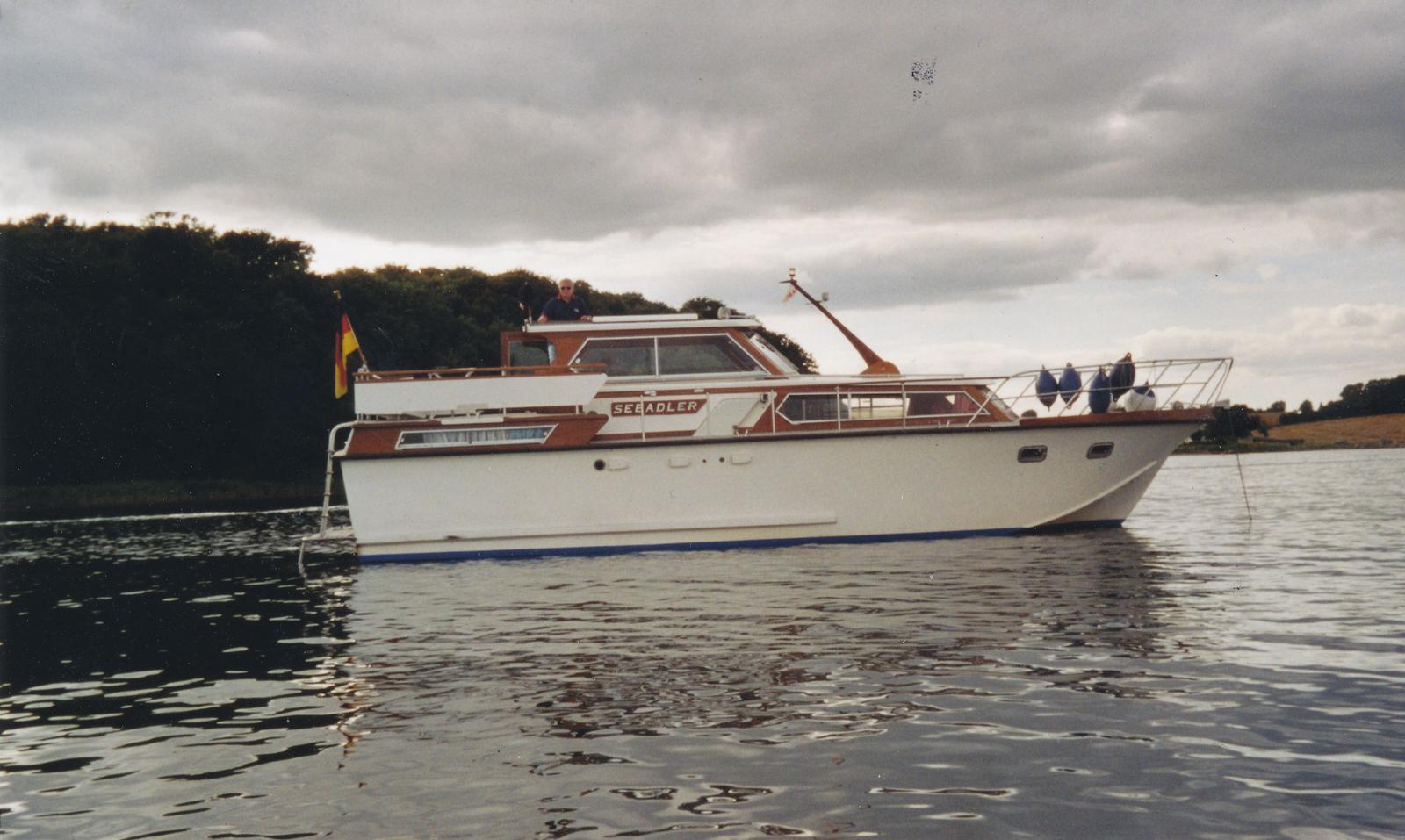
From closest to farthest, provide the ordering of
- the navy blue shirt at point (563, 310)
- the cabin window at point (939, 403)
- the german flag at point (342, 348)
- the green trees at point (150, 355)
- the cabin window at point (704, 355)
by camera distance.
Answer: the german flag at point (342, 348)
the cabin window at point (939, 403)
the cabin window at point (704, 355)
the navy blue shirt at point (563, 310)
the green trees at point (150, 355)

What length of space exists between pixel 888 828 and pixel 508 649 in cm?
497

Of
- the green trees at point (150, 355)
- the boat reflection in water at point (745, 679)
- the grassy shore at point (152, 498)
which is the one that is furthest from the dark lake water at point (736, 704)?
the green trees at point (150, 355)

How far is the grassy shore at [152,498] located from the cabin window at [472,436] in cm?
2216

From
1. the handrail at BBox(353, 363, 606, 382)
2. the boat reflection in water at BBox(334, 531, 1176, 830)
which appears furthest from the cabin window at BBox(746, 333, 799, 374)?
the boat reflection in water at BBox(334, 531, 1176, 830)

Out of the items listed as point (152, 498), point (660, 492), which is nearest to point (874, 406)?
point (660, 492)

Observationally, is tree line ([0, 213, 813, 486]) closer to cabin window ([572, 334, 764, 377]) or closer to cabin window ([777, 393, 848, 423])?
cabin window ([572, 334, 764, 377])

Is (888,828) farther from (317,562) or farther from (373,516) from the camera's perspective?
(317,562)

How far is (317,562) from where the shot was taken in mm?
17875

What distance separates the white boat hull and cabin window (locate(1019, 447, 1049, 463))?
14 centimetres

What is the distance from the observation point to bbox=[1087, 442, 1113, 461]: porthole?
674 inches

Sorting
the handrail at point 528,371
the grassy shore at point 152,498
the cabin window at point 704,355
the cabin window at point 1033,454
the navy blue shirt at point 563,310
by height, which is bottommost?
the grassy shore at point 152,498

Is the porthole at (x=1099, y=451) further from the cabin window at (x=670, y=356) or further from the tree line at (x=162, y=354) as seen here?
the tree line at (x=162, y=354)

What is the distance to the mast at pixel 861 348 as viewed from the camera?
17914 millimetres

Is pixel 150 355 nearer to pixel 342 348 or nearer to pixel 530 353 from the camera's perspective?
pixel 342 348
